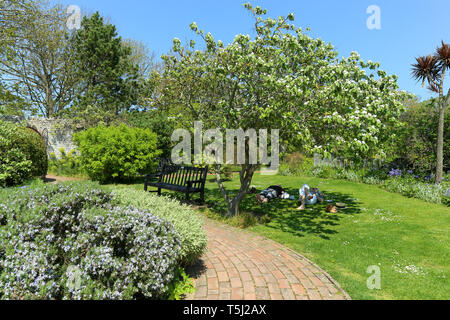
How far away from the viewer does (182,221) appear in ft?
12.7

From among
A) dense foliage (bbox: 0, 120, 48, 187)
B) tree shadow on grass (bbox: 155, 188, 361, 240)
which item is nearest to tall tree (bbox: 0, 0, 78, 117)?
dense foliage (bbox: 0, 120, 48, 187)

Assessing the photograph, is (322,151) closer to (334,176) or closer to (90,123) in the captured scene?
(334,176)

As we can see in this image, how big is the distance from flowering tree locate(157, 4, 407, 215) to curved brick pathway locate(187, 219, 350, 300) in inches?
84.6

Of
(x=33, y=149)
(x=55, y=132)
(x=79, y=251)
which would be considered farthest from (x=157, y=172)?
(x=79, y=251)

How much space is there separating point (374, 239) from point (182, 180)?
5.86 meters

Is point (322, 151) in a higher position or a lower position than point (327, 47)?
lower

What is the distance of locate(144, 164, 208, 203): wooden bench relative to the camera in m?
8.19

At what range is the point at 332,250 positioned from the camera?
4926mm

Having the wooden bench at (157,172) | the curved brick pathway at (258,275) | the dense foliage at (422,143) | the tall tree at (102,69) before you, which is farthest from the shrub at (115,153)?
the dense foliage at (422,143)

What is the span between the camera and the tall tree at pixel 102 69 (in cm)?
2150

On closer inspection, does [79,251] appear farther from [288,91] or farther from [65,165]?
[65,165]

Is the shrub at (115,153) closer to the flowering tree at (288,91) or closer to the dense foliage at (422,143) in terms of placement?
Result: the flowering tree at (288,91)
